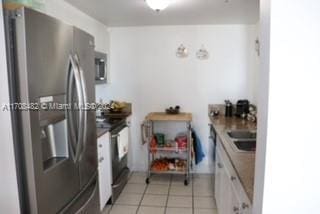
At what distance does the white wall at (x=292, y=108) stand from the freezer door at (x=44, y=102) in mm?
1000

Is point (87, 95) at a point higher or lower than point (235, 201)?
higher

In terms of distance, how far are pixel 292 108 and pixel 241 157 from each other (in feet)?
3.33

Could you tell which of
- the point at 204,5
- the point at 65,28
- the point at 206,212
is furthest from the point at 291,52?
the point at 206,212

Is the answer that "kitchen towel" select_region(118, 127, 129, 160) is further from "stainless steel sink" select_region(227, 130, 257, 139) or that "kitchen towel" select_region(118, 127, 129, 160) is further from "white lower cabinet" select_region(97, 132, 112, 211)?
"stainless steel sink" select_region(227, 130, 257, 139)

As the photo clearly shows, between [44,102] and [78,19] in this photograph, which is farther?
[78,19]

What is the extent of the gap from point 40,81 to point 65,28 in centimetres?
41

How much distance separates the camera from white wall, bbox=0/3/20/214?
42.6 inches

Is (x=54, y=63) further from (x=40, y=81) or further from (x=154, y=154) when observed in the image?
(x=154, y=154)

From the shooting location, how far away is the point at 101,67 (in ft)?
10.8

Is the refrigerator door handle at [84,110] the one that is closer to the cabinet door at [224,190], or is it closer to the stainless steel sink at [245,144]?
the cabinet door at [224,190]

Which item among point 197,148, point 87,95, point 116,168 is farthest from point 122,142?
point 87,95

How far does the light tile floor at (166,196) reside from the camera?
2.78 meters

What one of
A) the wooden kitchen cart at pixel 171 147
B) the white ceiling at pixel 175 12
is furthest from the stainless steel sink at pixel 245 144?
the white ceiling at pixel 175 12

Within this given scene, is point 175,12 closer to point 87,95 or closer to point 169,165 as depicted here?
point 87,95
